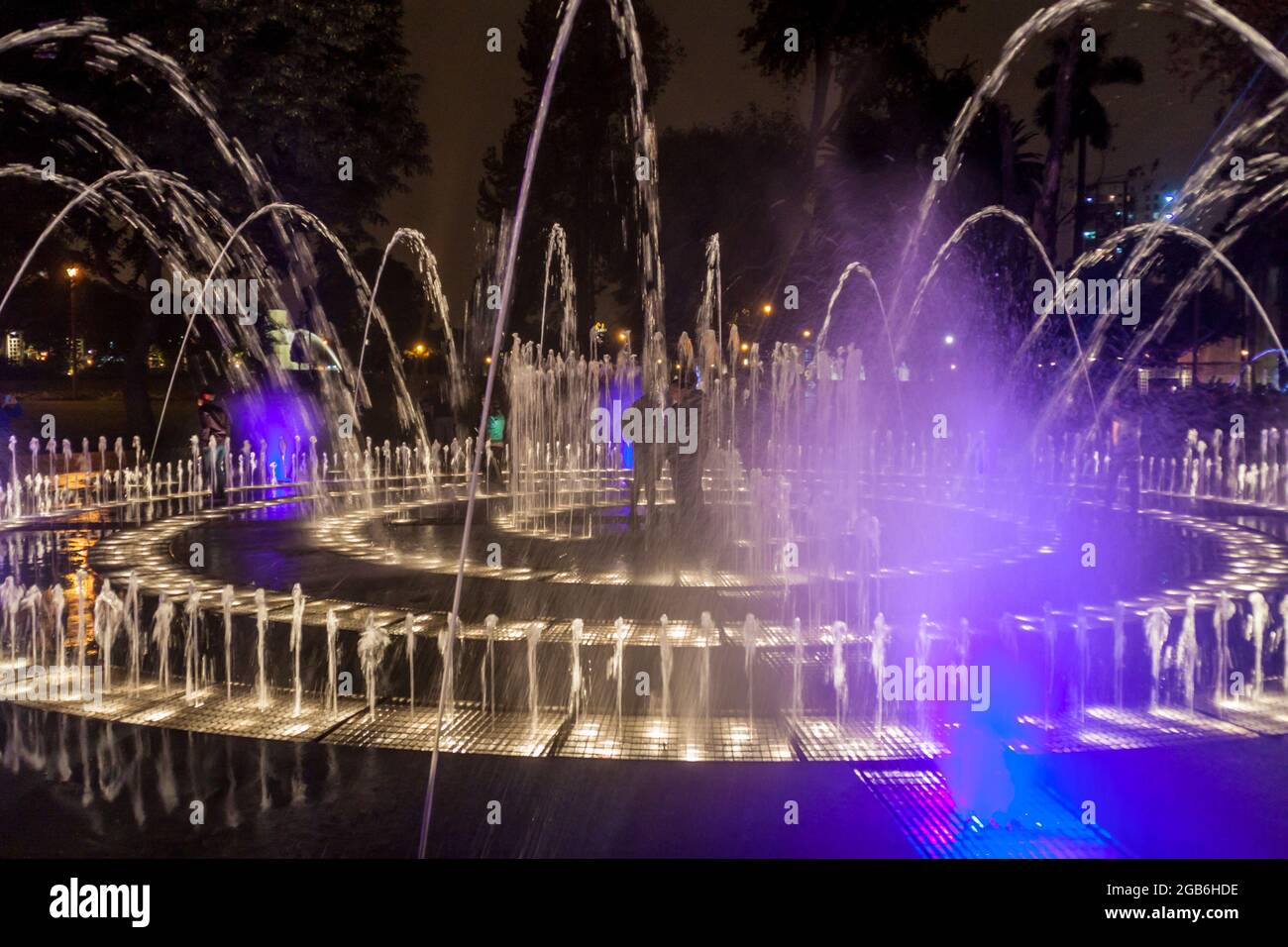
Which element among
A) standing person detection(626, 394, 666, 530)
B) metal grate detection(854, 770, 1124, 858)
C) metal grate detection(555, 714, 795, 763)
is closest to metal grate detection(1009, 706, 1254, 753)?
metal grate detection(854, 770, 1124, 858)

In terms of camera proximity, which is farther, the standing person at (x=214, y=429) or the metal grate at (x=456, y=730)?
the standing person at (x=214, y=429)

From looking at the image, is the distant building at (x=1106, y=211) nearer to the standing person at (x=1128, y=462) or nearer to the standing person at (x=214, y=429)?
the standing person at (x=1128, y=462)

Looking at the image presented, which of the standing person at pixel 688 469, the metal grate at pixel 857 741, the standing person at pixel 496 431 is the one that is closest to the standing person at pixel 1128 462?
the standing person at pixel 688 469

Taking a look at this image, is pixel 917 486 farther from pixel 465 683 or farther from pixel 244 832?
pixel 244 832

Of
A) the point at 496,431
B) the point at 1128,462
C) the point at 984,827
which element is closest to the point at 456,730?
the point at 984,827

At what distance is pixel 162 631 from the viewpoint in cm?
752

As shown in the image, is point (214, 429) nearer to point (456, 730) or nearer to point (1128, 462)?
point (456, 730)

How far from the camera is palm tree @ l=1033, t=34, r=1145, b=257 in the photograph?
101 ft

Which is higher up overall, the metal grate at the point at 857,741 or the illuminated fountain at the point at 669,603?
the illuminated fountain at the point at 669,603

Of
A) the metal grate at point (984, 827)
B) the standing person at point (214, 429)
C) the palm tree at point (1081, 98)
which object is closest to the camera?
the metal grate at point (984, 827)

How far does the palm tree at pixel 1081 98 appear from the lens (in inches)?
1214

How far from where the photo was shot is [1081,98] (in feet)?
109

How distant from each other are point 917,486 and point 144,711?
700 inches

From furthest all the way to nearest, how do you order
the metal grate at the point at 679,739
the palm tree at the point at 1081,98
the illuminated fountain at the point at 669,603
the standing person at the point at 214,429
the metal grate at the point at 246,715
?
the palm tree at the point at 1081,98
the standing person at the point at 214,429
the illuminated fountain at the point at 669,603
the metal grate at the point at 246,715
the metal grate at the point at 679,739
